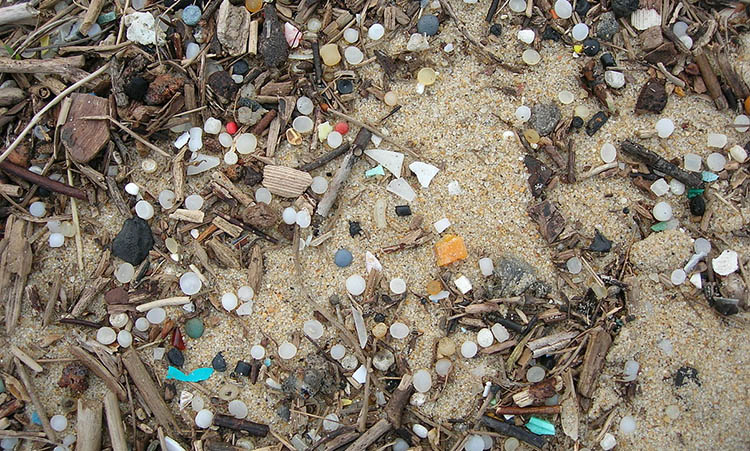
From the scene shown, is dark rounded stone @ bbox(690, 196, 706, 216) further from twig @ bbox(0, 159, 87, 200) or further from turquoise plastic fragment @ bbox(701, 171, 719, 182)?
twig @ bbox(0, 159, 87, 200)

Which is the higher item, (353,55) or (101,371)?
(353,55)

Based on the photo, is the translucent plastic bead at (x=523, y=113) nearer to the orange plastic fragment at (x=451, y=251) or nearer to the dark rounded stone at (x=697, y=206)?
the orange plastic fragment at (x=451, y=251)

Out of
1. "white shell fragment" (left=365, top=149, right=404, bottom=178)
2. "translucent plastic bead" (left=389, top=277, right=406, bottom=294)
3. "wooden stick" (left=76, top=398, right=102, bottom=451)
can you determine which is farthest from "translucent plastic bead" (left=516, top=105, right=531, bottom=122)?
"wooden stick" (left=76, top=398, right=102, bottom=451)

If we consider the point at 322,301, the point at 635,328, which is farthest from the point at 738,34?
the point at 322,301

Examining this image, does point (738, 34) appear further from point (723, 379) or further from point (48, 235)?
point (48, 235)

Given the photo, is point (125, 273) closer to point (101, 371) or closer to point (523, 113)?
point (101, 371)

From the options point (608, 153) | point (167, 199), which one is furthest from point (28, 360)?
point (608, 153)
